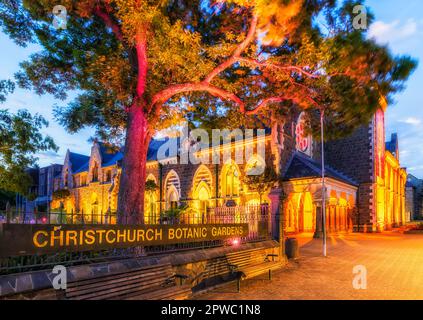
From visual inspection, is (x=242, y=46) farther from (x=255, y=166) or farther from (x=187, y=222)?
(x=255, y=166)

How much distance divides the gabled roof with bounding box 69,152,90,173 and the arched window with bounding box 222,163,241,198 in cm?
2546

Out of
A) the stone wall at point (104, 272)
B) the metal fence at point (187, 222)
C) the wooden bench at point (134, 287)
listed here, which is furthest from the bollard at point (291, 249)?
the wooden bench at point (134, 287)

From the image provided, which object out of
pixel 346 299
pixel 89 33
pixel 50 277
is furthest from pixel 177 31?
pixel 346 299

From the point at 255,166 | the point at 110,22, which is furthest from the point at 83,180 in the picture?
the point at 110,22

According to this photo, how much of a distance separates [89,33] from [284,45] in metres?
6.86

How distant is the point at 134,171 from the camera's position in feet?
34.4

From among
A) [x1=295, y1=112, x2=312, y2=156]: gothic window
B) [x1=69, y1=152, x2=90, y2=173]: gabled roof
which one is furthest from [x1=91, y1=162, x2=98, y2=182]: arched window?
[x1=295, y1=112, x2=312, y2=156]: gothic window

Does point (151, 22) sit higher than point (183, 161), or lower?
higher

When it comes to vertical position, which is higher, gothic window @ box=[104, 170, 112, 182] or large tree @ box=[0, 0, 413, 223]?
large tree @ box=[0, 0, 413, 223]

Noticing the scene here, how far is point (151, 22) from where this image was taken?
9844 mm

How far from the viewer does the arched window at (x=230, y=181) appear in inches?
1045

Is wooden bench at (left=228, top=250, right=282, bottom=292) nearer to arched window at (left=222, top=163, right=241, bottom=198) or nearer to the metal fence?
the metal fence

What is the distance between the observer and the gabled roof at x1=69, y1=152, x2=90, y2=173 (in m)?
46.3
